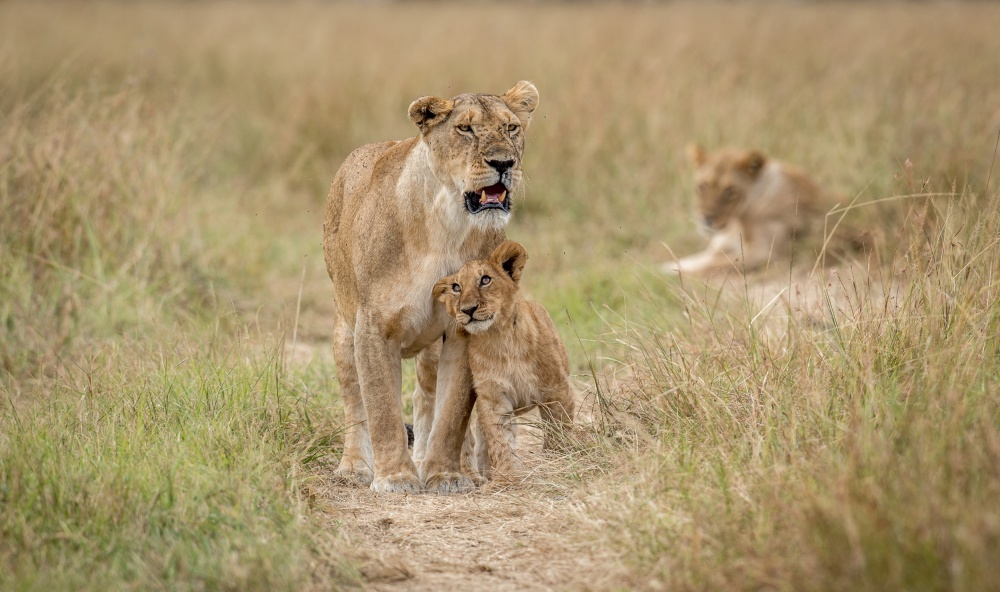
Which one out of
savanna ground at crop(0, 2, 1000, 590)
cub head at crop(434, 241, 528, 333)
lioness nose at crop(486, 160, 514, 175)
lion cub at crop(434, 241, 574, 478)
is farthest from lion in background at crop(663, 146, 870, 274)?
lioness nose at crop(486, 160, 514, 175)

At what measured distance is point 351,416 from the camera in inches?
191

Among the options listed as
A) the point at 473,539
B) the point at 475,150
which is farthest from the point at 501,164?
the point at 473,539

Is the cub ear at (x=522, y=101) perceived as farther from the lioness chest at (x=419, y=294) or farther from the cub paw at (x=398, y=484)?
the cub paw at (x=398, y=484)

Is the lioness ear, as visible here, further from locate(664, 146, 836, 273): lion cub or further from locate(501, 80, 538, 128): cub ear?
locate(501, 80, 538, 128): cub ear

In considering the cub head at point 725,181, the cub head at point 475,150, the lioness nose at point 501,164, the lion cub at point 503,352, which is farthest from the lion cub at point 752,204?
the lioness nose at point 501,164

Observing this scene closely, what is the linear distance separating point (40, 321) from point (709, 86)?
6.75 meters

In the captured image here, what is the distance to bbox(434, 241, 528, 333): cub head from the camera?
4301 millimetres

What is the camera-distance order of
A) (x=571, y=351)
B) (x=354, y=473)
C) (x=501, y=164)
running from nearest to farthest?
(x=501, y=164)
(x=354, y=473)
(x=571, y=351)

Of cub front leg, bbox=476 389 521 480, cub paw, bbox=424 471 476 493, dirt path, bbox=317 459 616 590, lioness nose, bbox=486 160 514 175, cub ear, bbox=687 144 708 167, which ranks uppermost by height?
lioness nose, bbox=486 160 514 175

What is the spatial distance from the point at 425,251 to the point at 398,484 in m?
0.88

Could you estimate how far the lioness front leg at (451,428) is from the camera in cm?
450

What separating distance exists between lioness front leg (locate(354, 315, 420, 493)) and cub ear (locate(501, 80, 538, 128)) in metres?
1.00

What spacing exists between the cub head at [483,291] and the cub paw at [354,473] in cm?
73

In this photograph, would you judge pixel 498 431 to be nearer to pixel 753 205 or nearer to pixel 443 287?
pixel 443 287
